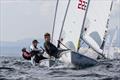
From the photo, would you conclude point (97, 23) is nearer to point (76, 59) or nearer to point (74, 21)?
point (74, 21)

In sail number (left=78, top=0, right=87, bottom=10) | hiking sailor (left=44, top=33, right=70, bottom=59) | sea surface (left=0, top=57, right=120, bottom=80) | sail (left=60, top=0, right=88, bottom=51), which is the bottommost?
sea surface (left=0, top=57, right=120, bottom=80)

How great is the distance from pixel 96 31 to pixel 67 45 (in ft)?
13.1

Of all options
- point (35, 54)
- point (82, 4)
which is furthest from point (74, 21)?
point (35, 54)

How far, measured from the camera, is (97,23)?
36875mm

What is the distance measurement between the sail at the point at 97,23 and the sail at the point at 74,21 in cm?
143

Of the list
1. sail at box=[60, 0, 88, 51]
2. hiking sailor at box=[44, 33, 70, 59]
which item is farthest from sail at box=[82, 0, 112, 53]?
hiking sailor at box=[44, 33, 70, 59]

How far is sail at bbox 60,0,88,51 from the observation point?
32.5m

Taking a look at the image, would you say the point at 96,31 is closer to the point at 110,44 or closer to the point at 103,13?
the point at 103,13

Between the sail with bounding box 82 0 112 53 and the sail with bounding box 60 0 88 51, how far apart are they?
143cm

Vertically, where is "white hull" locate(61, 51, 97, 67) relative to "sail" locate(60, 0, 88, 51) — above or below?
below

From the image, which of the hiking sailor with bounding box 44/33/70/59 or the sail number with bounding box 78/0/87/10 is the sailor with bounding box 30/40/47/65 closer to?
the hiking sailor with bounding box 44/33/70/59

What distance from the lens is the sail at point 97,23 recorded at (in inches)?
1398

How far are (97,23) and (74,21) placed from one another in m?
3.50

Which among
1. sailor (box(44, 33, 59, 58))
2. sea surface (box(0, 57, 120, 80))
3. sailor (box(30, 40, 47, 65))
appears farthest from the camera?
sailor (box(30, 40, 47, 65))
